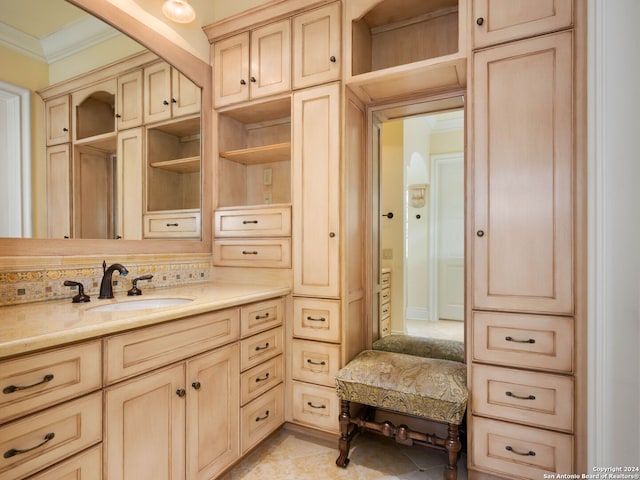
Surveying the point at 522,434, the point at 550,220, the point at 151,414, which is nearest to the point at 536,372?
the point at 522,434

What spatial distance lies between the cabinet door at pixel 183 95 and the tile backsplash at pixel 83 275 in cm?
95

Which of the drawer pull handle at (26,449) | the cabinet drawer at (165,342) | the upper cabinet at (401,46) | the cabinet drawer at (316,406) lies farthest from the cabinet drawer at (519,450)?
the upper cabinet at (401,46)

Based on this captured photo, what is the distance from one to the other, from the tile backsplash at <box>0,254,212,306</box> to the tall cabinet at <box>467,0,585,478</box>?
1709mm

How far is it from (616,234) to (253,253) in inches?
71.4

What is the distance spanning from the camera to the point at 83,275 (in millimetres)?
1640

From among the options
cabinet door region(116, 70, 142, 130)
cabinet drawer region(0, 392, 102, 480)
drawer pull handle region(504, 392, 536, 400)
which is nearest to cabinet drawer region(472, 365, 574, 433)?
drawer pull handle region(504, 392, 536, 400)

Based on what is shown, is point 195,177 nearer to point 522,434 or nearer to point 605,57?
point 605,57

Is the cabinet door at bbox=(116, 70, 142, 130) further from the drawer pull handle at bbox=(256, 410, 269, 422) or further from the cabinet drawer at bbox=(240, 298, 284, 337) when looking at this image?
the drawer pull handle at bbox=(256, 410, 269, 422)

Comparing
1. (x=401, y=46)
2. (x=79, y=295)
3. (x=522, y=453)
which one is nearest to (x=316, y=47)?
(x=401, y=46)

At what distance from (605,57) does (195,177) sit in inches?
85.3

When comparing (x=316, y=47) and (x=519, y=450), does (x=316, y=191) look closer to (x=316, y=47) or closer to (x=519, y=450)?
(x=316, y=47)

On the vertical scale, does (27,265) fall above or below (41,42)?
below

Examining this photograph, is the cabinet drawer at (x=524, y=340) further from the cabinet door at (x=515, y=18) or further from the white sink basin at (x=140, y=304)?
the white sink basin at (x=140, y=304)

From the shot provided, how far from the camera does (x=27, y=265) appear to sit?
144 centimetres
